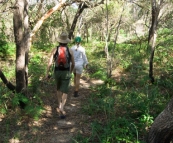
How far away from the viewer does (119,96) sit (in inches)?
244

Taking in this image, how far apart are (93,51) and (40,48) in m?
3.38

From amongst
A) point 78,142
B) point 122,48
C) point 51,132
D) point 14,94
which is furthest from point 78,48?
point 122,48

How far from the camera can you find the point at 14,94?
5.48m

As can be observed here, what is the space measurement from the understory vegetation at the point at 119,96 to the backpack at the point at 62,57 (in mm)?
1160

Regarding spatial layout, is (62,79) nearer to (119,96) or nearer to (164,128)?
(119,96)

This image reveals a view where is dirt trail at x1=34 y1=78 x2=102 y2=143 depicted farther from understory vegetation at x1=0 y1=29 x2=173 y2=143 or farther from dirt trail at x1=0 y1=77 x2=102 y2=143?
understory vegetation at x1=0 y1=29 x2=173 y2=143

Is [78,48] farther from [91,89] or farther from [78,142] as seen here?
[78,142]

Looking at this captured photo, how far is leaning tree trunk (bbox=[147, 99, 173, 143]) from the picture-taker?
3.43 metres

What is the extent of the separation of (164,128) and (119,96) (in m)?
2.75

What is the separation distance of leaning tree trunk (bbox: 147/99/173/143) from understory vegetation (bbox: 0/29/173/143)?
0.97ft

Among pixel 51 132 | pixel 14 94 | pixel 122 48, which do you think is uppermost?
pixel 122 48

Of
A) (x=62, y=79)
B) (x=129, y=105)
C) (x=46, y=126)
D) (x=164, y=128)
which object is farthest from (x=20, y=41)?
(x=164, y=128)

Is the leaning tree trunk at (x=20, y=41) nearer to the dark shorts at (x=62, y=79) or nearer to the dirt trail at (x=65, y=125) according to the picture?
the dark shorts at (x=62, y=79)

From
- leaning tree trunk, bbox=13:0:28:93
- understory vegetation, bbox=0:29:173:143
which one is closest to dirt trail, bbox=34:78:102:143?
understory vegetation, bbox=0:29:173:143
